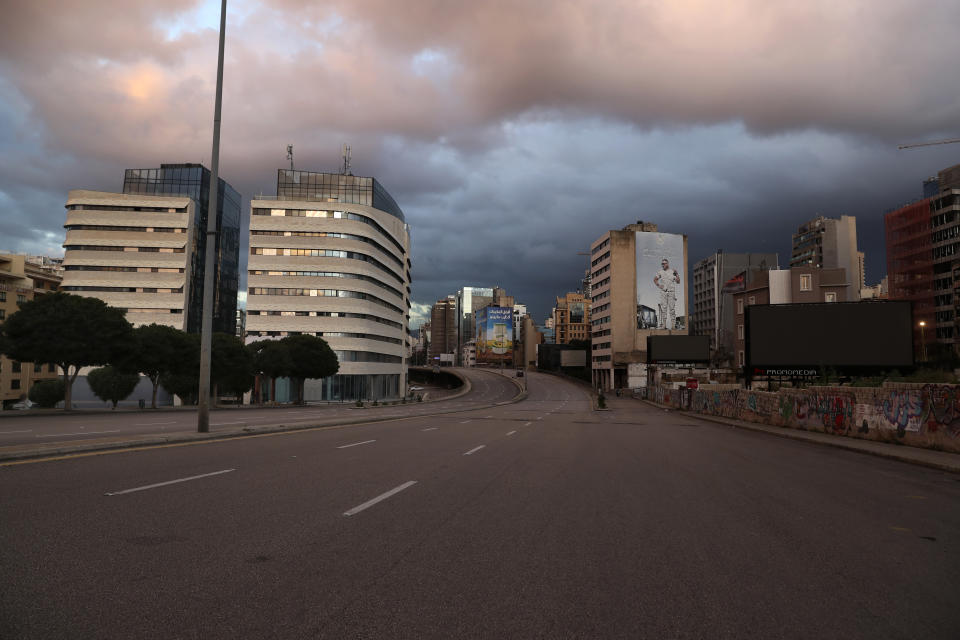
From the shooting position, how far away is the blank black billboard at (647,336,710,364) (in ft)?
261

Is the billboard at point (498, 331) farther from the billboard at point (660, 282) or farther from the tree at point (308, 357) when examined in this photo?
the tree at point (308, 357)

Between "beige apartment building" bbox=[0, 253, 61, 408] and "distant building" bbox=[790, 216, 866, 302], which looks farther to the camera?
"distant building" bbox=[790, 216, 866, 302]

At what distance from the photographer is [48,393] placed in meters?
71.4

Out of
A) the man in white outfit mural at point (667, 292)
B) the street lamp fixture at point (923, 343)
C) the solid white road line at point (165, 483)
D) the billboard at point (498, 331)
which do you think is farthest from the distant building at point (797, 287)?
the billboard at point (498, 331)

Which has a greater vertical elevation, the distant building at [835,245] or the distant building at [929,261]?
the distant building at [835,245]

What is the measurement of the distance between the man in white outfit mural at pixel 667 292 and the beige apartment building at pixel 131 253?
3793 inches

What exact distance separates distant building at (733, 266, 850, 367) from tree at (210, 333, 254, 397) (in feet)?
214

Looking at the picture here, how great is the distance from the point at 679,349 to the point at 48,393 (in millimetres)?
A: 82620

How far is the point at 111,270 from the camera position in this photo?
85.5 meters

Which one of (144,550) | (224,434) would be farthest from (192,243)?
(144,550)

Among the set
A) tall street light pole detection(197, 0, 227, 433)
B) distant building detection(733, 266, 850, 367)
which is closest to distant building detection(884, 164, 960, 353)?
distant building detection(733, 266, 850, 367)

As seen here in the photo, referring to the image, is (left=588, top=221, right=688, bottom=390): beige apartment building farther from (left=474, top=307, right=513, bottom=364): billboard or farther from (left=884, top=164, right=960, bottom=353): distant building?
(left=474, top=307, right=513, bottom=364): billboard

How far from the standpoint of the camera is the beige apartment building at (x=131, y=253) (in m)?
84.9

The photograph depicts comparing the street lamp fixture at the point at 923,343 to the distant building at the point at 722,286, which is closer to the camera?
the street lamp fixture at the point at 923,343
